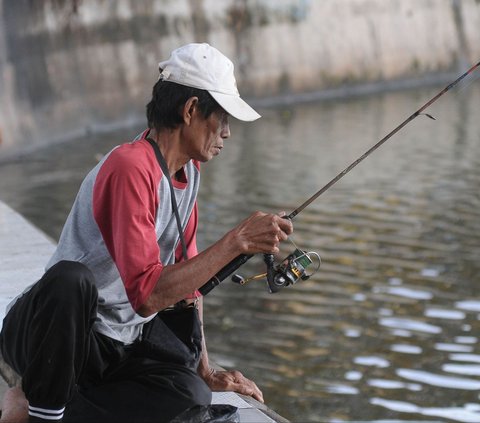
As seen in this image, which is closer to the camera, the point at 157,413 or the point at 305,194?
the point at 157,413

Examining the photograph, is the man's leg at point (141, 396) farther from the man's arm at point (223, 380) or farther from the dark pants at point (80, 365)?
the man's arm at point (223, 380)

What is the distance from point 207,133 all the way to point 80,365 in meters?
0.78

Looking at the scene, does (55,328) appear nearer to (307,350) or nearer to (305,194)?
(307,350)

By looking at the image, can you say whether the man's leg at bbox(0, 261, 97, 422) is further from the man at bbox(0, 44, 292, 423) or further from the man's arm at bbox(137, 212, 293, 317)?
the man's arm at bbox(137, 212, 293, 317)

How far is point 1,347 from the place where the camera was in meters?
3.93

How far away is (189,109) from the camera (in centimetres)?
379

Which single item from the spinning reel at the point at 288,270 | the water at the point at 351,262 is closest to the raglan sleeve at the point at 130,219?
the spinning reel at the point at 288,270

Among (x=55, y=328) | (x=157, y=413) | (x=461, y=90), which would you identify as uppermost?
(x=55, y=328)

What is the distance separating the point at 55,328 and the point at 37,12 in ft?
41.6

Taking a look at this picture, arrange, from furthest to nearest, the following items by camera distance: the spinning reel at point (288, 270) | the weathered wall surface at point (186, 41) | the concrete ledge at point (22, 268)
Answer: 1. the weathered wall surface at point (186, 41)
2. the concrete ledge at point (22, 268)
3. the spinning reel at point (288, 270)

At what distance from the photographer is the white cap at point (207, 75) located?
376 centimetres

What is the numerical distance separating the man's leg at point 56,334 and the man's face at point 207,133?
1.78 feet

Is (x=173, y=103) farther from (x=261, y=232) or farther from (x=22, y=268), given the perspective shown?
(x=22, y=268)

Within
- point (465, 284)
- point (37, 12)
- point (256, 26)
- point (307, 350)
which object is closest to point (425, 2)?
point (256, 26)
